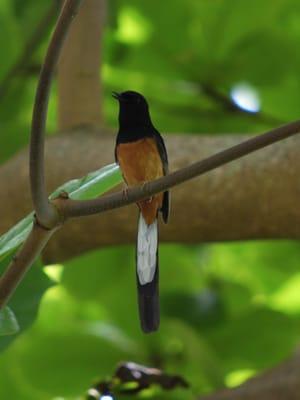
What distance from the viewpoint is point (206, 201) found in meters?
2.97

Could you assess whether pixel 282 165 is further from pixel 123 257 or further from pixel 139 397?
pixel 123 257

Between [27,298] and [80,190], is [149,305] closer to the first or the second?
[27,298]

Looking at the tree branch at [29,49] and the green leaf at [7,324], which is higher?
the tree branch at [29,49]

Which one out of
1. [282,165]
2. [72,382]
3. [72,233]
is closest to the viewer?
[282,165]

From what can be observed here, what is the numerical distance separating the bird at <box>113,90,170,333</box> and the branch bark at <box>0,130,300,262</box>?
0.22 metres

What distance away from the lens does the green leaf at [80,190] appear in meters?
1.77

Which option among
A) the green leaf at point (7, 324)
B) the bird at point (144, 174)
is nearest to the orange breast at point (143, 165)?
the bird at point (144, 174)

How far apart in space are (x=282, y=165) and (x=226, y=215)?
220 millimetres

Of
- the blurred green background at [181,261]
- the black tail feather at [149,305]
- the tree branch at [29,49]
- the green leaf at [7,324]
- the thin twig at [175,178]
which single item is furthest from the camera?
the tree branch at [29,49]

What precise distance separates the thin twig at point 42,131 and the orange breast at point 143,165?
103cm

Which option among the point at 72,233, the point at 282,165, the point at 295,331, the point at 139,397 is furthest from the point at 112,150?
the point at 295,331

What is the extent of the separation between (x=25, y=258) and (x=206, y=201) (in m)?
1.42

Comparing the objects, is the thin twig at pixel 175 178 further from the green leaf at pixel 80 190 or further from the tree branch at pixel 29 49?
the tree branch at pixel 29 49

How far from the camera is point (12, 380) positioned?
137 inches
